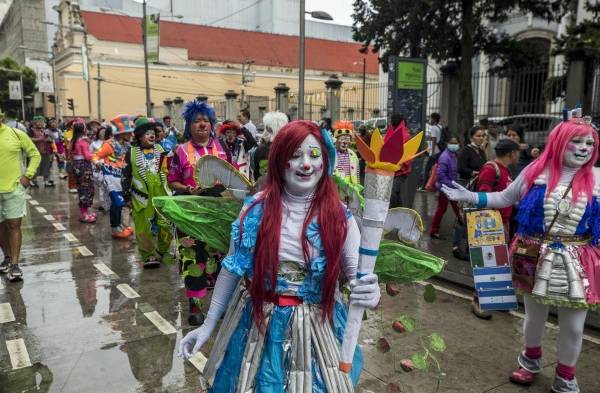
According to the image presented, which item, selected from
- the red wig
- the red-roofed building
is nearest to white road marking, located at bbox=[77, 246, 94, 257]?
the red wig

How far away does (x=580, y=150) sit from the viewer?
309 cm

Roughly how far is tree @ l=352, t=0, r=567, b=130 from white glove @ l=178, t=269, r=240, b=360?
12721 mm

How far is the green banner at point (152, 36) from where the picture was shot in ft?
52.2

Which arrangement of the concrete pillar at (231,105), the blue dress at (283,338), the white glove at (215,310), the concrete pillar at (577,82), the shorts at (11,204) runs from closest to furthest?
the blue dress at (283,338) → the white glove at (215,310) → the shorts at (11,204) → the concrete pillar at (577,82) → the concrete pillar at (231,105)

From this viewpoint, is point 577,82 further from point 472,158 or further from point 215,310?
point 215,310

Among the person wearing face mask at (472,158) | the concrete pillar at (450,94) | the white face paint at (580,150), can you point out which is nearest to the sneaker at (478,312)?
the white face paint at (580,150)

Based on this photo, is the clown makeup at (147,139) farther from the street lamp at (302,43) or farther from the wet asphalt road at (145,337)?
the street lamp at (302,43)

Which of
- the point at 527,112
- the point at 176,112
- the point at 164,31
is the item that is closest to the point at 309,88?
the point at 164,31

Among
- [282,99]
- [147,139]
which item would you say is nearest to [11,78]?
[282,99]

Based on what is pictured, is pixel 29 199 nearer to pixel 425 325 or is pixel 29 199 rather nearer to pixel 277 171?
pixel 425 325

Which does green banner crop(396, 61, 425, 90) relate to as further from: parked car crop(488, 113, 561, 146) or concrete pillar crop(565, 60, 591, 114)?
parked car crop(488, 113, 561, 146)

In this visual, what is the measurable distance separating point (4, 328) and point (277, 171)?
3511 millimetres

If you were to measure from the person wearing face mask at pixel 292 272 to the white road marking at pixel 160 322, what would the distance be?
2.28 metres

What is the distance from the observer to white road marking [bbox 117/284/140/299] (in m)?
5.17
